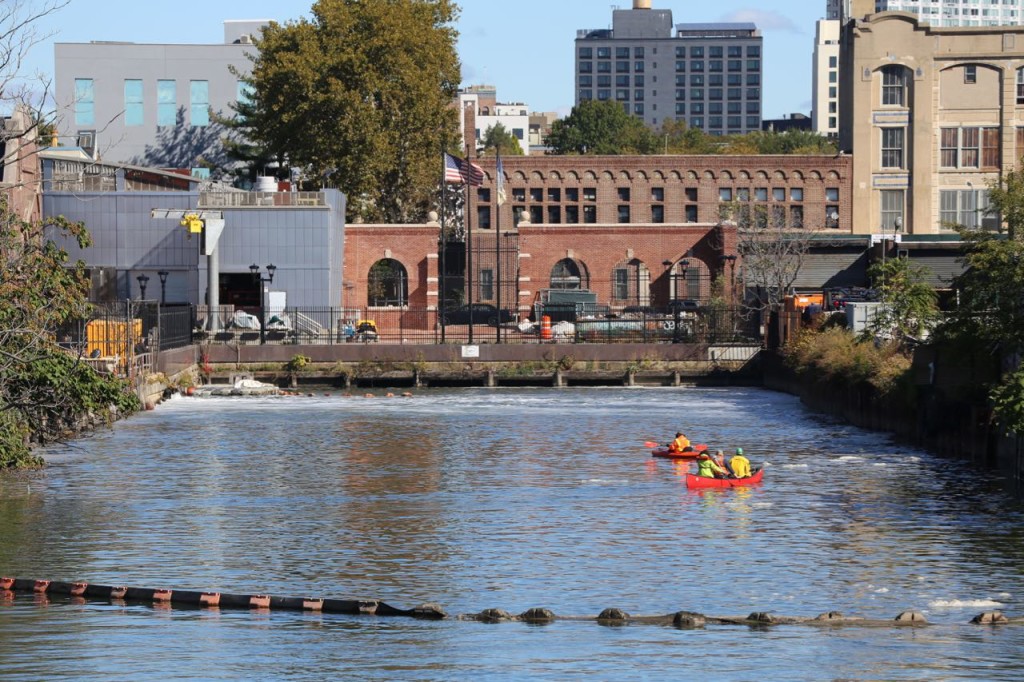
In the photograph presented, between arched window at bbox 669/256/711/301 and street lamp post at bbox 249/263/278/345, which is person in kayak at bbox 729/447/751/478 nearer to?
street lamp post at bbox 249/263/278/345

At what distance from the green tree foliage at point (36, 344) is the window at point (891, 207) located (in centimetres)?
6349

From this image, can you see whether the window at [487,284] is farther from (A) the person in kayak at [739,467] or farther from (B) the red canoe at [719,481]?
→ (B) the red canoe at [719,481]

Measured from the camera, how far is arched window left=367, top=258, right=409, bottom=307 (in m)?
88.9

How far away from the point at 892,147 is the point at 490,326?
2939 centimetres

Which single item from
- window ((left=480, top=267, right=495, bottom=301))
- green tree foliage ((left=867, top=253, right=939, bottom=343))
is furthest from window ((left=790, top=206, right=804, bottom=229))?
green tree foliage ((left=867, top=253, right=939, bottom=343))

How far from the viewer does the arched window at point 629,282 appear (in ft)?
296

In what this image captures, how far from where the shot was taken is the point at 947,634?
810 inches

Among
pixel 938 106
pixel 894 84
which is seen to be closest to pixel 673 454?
pixel 894 84

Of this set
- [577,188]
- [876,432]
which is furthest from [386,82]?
[876,432]

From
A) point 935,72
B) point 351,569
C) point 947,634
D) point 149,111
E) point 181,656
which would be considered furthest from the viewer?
point 149,111

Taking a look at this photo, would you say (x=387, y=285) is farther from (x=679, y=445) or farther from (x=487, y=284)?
(x=679, y=445)

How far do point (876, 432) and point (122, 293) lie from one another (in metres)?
43.6

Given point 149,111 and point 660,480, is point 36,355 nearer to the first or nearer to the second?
point 660,480

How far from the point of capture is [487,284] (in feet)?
307
